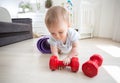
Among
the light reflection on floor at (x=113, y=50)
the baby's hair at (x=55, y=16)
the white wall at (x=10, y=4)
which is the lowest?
the light reflection on floor at (x=113, y=50)

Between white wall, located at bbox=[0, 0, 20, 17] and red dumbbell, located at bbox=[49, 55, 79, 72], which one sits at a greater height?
white wall, located at bbox=[0, 0, 20, 17]

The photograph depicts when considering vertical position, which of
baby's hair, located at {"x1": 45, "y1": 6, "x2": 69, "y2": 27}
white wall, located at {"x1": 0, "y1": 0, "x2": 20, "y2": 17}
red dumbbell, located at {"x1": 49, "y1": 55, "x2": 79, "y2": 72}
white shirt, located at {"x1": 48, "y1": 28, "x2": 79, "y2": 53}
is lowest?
red dumbbell, located at {"x1": 49, "y1": 55, "x2": 79, "y2": 72}

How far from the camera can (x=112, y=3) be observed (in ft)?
6.05

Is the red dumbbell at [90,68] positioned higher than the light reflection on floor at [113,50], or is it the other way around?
the red dumbbell at [90,68]

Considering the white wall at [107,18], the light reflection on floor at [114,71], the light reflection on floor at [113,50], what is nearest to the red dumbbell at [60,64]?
the light reflection on floor at [114,71]

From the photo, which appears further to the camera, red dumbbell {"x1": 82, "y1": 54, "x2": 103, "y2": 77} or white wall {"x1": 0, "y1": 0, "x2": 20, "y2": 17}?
white wall {"x1": 0, "y1": 0, "x2": 20, "y2": 17}

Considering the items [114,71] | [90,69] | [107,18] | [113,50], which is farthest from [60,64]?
[107,18]

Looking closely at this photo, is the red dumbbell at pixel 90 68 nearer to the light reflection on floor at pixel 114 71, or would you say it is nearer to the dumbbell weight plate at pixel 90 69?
the dumbbell weight plate at pixel 90 69

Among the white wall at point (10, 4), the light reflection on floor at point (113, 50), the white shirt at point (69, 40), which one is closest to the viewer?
the white shirt at point (69, 40)

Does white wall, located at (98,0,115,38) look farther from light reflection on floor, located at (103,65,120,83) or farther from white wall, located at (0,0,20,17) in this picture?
white wall, located at (0,0,20,17)

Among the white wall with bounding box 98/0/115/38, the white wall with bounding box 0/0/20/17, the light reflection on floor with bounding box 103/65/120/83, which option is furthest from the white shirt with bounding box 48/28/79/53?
the white wall with bounding box 0/0/20/17

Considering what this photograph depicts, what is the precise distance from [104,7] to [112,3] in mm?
140

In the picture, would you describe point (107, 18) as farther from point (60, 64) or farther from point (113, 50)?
point (60, 64)

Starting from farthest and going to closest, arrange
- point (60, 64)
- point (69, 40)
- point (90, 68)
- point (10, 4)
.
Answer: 1. point (10, 4)
2. point (69, 40)
3. point (60, 64)
4. point (90, 68)
